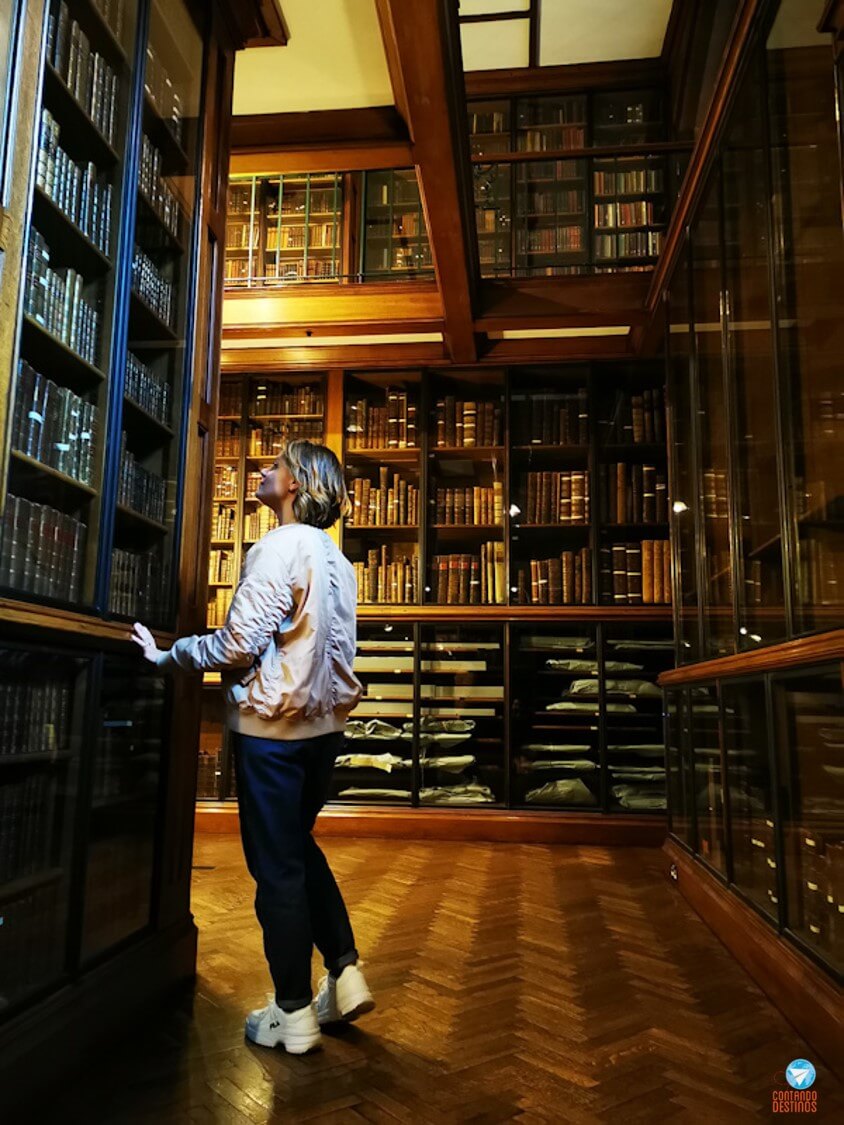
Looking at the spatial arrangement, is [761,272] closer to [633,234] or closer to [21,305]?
[21,305]

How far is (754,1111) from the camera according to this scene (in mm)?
1579

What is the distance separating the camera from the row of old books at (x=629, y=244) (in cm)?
515

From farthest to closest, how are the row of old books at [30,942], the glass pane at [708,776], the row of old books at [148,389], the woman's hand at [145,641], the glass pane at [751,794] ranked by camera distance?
the glass pane at [708,776] → the glass pane at [751,794] → the row of old books at [148,389] → the woman's hand at [145,641] → the row of old books at [30,942]

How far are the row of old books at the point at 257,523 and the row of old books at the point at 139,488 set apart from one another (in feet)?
10.2

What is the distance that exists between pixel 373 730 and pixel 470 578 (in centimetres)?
111

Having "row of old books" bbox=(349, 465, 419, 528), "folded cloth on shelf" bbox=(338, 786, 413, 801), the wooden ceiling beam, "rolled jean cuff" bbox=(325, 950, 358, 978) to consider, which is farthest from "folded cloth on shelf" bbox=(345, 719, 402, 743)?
"rolled jean cuff" bbox=(325, 950, 358, 978)

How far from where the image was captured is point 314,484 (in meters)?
2.05

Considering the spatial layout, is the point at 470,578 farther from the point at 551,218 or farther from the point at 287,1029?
the point at 287,1029

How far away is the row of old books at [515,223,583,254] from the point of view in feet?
17.1

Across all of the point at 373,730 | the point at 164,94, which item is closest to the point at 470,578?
the point at 373,730

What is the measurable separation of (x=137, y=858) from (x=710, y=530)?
2.46 meters

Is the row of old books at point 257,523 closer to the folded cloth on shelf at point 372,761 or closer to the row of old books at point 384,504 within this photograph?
the row of old books at point 384,504

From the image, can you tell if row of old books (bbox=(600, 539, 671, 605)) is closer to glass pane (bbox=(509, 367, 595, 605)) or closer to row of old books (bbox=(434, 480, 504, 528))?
glass pane (bbox=(509, 367, 595, 605))

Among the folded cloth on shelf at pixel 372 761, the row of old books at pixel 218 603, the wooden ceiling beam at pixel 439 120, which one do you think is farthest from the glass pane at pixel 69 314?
the row of old books at pixel 218 603
